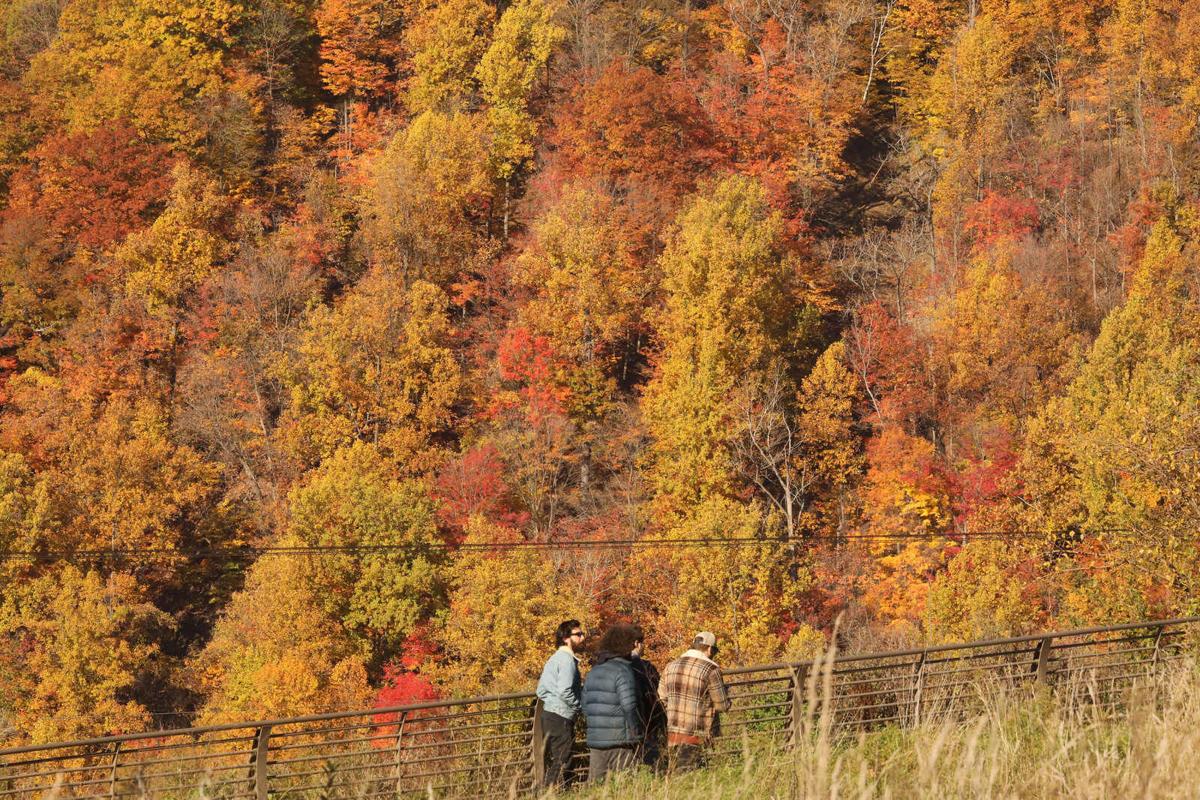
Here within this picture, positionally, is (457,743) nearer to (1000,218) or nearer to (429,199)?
(1000,218)

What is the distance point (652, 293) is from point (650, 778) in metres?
49.6

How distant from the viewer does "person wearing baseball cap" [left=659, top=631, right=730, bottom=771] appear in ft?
28.1

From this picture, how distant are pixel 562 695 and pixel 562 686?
6cm

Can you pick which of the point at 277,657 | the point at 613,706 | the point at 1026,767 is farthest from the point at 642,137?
the point at 1026,767

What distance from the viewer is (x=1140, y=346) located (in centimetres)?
4141

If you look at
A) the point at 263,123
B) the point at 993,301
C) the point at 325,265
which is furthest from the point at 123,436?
the point at 993,301

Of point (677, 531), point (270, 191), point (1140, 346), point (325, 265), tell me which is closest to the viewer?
point (1140, 346)

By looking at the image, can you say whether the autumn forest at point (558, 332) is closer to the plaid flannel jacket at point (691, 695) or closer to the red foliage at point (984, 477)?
the red foliage at point (984, 477)

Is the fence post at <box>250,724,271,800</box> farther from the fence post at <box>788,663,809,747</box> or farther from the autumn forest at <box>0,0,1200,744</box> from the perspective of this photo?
the autumn forest at <box>0,0,1200,744</box>

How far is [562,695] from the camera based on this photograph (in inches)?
350

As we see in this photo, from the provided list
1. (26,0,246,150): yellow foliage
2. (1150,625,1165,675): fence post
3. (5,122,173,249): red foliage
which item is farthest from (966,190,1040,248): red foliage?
(1150,625,1165,675): fence post

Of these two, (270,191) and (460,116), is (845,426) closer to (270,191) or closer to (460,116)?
(460,116)

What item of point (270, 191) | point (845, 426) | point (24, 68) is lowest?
point (845, 426)

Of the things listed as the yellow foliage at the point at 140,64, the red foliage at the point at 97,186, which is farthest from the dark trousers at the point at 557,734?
the yellow foliage at the point at 140,64
